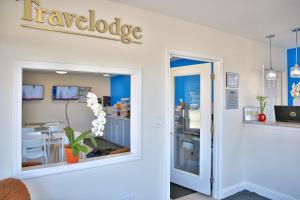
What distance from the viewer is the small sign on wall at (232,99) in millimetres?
3535

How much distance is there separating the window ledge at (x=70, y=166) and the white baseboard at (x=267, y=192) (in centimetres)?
229

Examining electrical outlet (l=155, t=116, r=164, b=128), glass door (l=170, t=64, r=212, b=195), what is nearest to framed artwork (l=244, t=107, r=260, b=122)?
glass door (l=170, t=64, r=212, b=195)

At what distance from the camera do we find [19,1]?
→ 1.88 meters

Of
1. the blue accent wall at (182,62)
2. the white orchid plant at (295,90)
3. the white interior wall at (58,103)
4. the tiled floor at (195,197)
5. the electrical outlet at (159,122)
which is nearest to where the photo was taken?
the electrical outlet at (159,122)

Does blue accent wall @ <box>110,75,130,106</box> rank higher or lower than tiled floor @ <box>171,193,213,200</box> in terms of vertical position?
higher

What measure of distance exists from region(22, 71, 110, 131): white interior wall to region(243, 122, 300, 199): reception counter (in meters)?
5.97

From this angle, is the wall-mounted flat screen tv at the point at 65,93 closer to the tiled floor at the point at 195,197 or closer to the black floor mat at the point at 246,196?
the tiled floor at the point at 195,197

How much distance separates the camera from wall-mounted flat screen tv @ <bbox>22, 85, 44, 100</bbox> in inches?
275

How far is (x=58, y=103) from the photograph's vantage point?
7.54 metres

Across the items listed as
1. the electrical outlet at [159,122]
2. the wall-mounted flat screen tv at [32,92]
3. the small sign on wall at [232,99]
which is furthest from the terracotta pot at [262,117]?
the wall-mounted flat screen tv at [32,92]

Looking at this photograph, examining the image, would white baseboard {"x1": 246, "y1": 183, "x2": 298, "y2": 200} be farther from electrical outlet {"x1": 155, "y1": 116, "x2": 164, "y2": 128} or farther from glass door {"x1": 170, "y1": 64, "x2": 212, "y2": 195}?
electrical outlet {"x1": 155, "y1": 116, "x2": 164, "y2": 128}

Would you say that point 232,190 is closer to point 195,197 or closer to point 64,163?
point 195,197

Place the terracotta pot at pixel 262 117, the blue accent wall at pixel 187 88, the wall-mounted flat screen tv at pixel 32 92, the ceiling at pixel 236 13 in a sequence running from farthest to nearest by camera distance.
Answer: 1. the wall-mounted flat screen tv at pixel 32 92
2. the terracotta pot at pixel 262 117
3. the blue accent wall at pixel 187 88
4. the ceiling at pixel 236 13

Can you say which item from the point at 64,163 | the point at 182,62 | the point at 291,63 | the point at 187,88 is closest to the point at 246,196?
the point at 187,88
